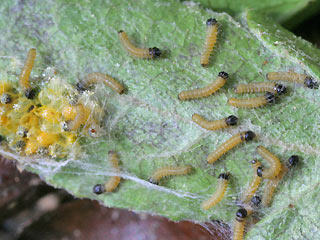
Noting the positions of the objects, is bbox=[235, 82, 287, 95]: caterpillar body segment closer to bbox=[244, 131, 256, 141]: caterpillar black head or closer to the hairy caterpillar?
bbox=[244, 131, 256, 141]: caterpillar black head

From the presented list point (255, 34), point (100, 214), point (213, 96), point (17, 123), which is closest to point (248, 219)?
point (213, 96)

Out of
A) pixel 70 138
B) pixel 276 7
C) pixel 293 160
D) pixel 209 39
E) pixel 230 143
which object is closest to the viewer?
pixel 293 160

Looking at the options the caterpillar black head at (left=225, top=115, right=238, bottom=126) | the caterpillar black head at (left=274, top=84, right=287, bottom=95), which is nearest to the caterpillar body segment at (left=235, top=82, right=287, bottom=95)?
the caterpillar black head at (left=274, top=84, right=287, bottom=95)

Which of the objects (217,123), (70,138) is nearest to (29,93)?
(70,138)

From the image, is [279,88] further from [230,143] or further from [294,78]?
[230,143]

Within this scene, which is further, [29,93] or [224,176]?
[29,93]
